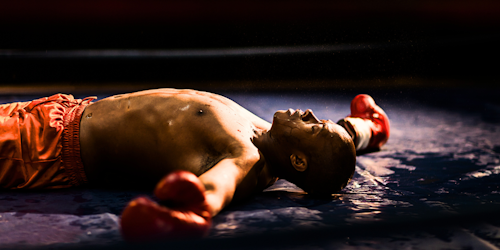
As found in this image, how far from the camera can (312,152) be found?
3.56 feet

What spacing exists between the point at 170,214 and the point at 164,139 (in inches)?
18.1

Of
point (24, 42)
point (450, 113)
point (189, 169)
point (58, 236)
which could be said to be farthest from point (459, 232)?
point (24, 42)

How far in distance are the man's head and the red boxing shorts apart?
22.2 inches

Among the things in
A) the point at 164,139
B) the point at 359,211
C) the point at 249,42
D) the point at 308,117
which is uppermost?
the point at 249,42

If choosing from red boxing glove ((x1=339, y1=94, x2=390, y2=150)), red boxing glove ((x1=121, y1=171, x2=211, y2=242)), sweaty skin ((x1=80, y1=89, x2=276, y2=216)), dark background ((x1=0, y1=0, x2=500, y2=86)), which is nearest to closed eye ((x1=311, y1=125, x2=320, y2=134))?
sweaty skin ((x1=80, y1=89, x2=276, y2=216))

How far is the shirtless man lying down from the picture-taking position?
108cm

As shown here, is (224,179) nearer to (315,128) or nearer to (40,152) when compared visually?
(315,128)

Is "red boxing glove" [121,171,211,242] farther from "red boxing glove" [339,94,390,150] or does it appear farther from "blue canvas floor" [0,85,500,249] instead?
"red boxing glove" [339,94,390,150]

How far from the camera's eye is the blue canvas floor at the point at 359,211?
2.10 feet

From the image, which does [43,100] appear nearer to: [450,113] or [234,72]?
[450,113]

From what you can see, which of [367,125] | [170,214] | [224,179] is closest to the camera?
[170,214]

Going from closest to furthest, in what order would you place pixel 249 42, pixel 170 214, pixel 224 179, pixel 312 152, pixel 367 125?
pixel 170 214
pixel 224 179
pixel 312 152
pixel 367 125
pixel 249 42

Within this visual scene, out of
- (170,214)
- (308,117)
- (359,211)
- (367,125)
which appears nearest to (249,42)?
(367,125)

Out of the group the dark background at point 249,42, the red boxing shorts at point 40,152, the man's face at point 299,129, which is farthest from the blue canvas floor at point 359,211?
Answer: the dark background at point 249,42
